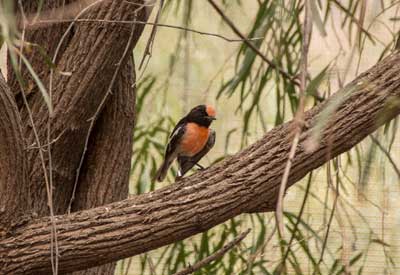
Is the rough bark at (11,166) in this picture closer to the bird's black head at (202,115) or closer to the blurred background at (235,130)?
the blurred background at (235,130)

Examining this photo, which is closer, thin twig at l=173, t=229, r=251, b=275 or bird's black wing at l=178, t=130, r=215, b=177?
thin twig at l=173, t=229, r=251, b=275

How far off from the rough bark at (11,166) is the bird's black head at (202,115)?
3.03 feet

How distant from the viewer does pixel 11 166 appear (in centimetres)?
181

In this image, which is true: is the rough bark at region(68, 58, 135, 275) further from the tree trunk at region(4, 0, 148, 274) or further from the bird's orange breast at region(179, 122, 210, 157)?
the bird's orange breast at region(179, 122, 210, 157)

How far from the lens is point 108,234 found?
5.82ft

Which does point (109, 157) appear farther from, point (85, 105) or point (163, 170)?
point (163, 170)

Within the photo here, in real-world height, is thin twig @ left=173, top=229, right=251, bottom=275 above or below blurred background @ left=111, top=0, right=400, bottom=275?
below

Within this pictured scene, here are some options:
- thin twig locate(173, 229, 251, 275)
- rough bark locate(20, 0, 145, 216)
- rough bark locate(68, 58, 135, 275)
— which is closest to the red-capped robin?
rough bark locate(68, 58, 135, 275)

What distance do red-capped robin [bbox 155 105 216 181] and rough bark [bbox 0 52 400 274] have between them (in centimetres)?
77

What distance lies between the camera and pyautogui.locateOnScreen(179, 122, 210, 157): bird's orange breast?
8.61ft

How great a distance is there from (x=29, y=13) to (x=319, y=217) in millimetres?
1256

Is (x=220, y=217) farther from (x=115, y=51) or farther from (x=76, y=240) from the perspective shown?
(x=115, y=51)

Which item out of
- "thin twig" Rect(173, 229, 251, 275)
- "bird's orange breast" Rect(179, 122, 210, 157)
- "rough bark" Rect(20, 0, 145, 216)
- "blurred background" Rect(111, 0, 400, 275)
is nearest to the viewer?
"thin twig" Rect(173, 229, 251, 275)

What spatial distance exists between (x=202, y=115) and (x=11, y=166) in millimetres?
996
